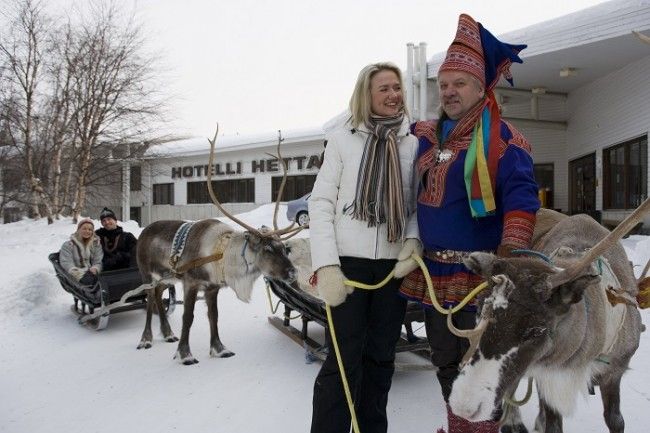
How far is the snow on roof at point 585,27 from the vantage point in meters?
7.43

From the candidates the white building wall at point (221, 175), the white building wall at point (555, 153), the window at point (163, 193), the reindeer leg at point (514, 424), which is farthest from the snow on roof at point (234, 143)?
the reindeer leg at point (514, 424)

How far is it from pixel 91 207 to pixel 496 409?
26146mm

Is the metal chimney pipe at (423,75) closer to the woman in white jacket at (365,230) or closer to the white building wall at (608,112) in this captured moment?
the white building wall at (608,112)

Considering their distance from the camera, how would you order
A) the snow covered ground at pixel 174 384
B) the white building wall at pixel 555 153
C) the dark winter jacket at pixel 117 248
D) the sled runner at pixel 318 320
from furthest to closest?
the white building wall at pixel 555 153 < the dark winter jacket at pixel 117 248 < the sled runner at pixel 318 320 < the snow covered ground at pixel 174 384

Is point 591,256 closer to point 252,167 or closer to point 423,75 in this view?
point 423,75

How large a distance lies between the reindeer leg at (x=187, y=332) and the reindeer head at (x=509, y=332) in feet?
11.2

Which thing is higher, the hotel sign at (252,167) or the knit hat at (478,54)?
the hotel sign at (252,167)

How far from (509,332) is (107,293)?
4.96 meters

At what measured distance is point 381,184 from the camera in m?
2.20

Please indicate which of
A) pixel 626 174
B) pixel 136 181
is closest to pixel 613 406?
pixel 626 174

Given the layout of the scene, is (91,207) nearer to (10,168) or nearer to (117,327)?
(10,168)

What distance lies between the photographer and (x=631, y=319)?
2373 millimetres

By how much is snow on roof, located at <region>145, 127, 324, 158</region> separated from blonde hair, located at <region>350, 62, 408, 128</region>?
15212 millimetres

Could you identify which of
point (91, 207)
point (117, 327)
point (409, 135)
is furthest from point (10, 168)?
point (409, 135)
